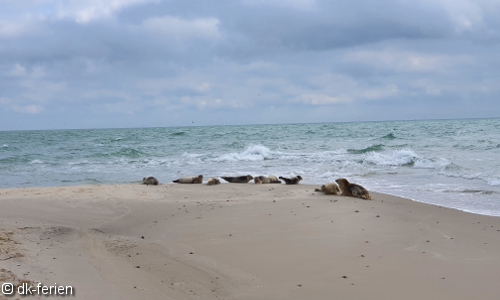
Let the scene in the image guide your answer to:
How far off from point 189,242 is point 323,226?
7.08 ft

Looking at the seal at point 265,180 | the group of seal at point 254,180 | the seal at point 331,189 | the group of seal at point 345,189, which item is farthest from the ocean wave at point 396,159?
the seal at point 331,189

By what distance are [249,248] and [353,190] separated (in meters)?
4.87

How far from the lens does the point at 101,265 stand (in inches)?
185

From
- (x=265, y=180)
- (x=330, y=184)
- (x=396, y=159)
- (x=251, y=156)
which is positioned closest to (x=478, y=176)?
(x=330, y=184)

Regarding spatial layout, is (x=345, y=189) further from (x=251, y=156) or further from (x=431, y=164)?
(x=251, y=156)

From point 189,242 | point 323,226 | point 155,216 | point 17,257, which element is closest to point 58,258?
point 17,257

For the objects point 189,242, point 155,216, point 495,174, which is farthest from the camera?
point 495,174

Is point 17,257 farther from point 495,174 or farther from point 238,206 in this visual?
point 495,174

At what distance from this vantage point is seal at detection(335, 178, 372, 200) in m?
9.38

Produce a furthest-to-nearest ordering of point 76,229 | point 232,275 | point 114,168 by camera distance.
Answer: point 114,168, point 76,229, point 232,275

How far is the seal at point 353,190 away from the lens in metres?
9.38

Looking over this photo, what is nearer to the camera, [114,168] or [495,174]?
[495,174]

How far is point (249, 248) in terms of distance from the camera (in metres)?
5.48

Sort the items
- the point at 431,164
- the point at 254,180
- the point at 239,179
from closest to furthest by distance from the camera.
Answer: the point at 254,180 < the point at 239,179 < the point at 431,164
